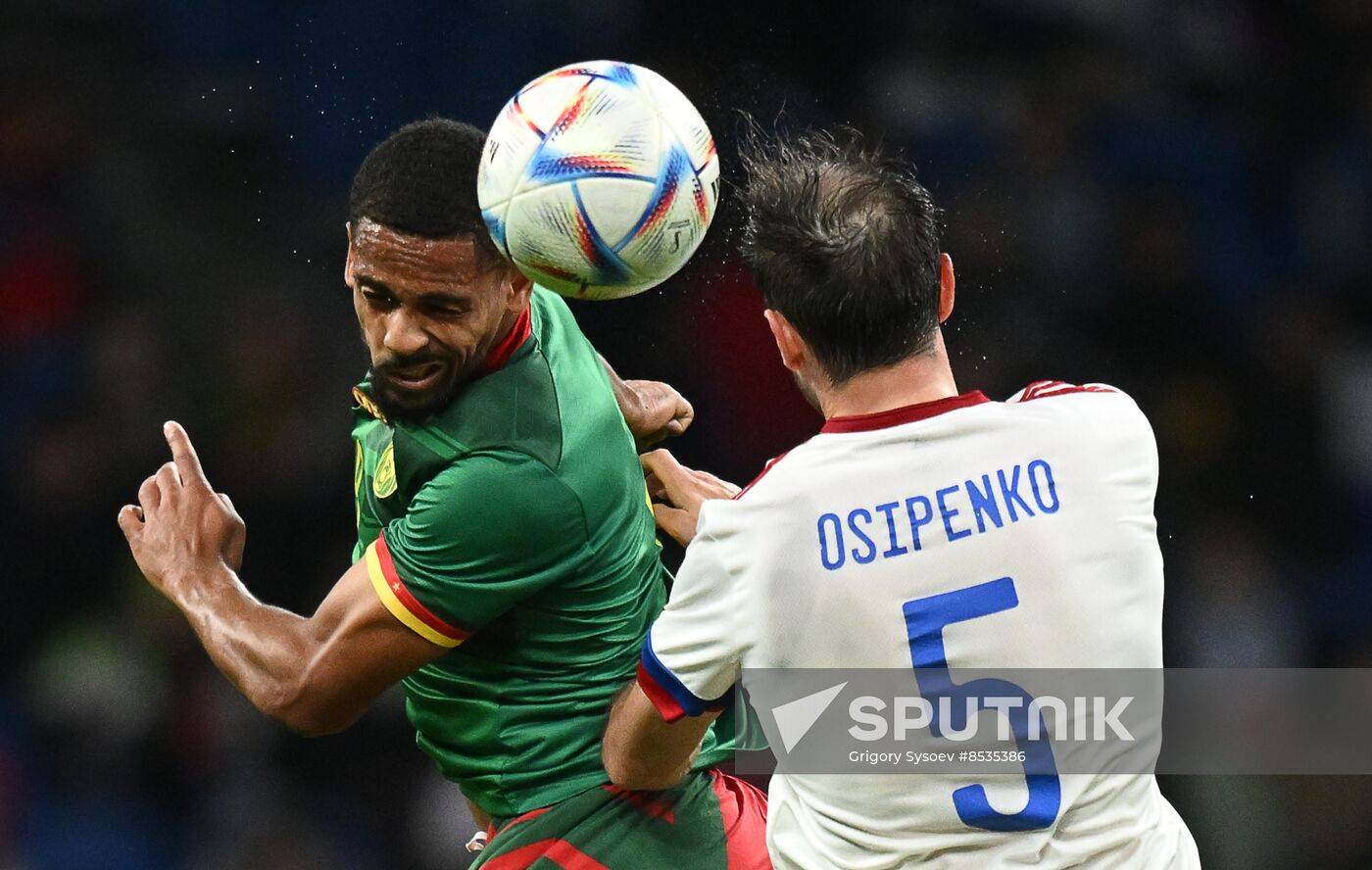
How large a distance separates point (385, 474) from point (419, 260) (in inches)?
16.0

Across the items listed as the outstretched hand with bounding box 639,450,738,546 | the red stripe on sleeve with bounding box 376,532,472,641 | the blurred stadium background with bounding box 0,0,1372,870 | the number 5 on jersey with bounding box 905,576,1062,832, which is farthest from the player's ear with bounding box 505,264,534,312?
the blurred stadium background with bounding box 0,0,1372,870

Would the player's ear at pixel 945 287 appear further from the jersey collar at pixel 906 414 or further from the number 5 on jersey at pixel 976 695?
the number 5 on jersey at pixel 976 695

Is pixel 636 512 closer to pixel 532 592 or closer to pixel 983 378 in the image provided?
pixel 532 592

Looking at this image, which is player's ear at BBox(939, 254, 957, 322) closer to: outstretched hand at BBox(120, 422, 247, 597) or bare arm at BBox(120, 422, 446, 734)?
bare arm at BBox(120, 422, 446, 734)

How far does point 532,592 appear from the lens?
111 inches

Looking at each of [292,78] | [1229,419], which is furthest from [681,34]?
[1229,419]

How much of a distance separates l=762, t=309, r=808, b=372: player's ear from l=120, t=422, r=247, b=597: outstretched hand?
1.19 m

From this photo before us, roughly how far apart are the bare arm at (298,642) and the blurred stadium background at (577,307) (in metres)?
2.48

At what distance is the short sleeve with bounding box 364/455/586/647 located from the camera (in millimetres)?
2699

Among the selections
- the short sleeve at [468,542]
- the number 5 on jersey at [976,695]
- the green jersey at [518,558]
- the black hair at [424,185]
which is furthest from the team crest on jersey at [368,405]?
the number 5 on jersey at [976,695]

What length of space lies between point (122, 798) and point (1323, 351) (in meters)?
4.61

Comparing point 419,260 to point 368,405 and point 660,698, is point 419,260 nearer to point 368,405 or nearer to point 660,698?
point 368,405

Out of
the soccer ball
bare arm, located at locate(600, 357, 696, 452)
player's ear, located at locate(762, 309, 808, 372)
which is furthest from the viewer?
bare arm, located at locate(600, 357, 696, 452)

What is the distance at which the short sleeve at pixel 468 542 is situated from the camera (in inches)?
106
